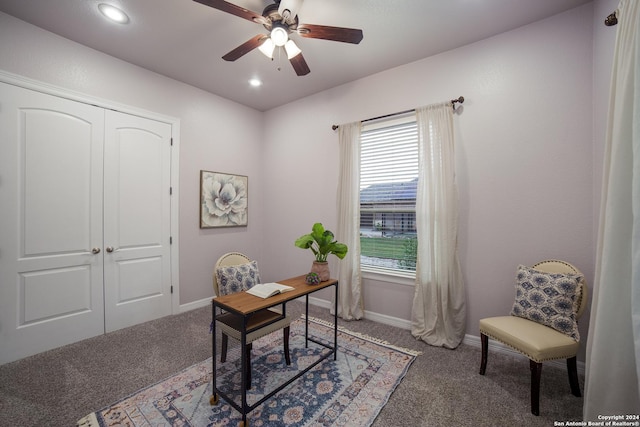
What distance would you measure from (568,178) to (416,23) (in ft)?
6.18

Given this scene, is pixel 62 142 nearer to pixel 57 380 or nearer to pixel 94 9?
pixel 94 9

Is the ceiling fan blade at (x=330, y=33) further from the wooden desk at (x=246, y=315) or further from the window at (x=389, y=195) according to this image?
the wooden desk at (x=246, y=315)

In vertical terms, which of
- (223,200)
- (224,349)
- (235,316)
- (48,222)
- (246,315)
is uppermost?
(223,200)

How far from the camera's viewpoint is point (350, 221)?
330 centimetres

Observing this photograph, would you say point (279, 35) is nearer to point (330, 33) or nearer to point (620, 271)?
point (330, 33)

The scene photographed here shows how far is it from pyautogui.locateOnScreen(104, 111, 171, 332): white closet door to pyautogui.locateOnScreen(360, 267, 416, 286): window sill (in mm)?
2556

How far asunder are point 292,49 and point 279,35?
0.59 ft

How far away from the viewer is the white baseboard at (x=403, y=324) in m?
2.22

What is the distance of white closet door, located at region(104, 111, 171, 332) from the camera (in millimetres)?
2867

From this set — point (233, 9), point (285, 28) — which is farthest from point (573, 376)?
point (233, 9)

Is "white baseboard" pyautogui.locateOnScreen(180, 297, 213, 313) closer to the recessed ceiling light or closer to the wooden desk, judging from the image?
the wooden desk

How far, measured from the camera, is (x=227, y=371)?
2184 mm

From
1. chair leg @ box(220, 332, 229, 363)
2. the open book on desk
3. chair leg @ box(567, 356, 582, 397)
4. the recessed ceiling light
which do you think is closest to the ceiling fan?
the recessed ceiling light

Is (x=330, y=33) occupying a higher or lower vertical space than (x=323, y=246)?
higher
